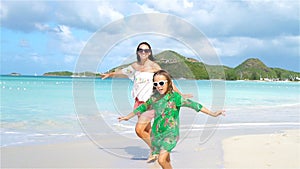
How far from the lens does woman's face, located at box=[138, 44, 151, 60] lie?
18.5 feet

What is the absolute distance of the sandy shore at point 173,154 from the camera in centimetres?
588

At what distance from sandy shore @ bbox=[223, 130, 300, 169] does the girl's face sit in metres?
1.90

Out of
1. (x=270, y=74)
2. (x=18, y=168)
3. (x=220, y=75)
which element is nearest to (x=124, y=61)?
(x=220, y=75)

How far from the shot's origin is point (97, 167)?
5.73 metres

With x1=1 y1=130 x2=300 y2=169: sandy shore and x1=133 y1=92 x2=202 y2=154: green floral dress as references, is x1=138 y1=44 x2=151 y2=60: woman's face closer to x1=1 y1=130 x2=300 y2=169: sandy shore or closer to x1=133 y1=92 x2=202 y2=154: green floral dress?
x1=133 y1=92 x2=202 y2=154: green floral dress

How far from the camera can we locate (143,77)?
570cm

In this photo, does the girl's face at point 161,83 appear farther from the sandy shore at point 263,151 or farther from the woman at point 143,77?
the sandy shore at point 263,151

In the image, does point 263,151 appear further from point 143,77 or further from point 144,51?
point 144,51

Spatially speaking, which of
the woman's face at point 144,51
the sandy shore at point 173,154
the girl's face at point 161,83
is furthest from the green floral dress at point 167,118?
the sandy shore at point 173,154

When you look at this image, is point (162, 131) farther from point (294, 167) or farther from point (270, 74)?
point (270, 74)

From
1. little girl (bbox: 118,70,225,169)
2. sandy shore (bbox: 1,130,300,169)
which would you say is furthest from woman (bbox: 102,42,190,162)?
little girl (bbox: 118,70,225,169)

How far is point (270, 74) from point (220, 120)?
126 meters

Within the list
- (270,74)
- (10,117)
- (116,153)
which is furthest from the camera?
(270,74)

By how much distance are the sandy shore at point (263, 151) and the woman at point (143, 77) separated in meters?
1.34
